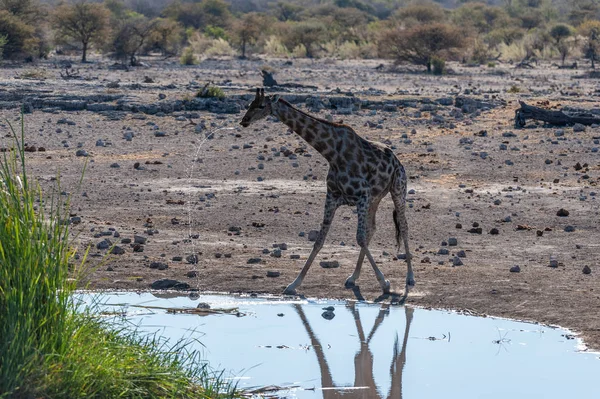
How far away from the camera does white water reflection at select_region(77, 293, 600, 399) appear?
7.38 meters

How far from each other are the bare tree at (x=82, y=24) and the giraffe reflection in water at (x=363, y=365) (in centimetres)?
2728

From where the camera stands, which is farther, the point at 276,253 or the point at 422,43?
the point at 422,43

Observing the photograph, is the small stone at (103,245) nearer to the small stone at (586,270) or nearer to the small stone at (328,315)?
the small stone at (328,315)

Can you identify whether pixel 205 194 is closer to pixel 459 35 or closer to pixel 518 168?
pixel 518 168

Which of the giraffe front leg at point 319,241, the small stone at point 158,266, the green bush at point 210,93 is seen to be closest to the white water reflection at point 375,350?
the giraffe front leg at point 319,241

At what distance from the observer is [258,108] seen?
30.9 feet

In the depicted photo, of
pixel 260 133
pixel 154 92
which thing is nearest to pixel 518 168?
pixel 260 133

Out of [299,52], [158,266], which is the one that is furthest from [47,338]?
[299,52]

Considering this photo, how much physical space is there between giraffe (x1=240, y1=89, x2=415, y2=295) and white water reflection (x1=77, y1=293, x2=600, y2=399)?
62cm

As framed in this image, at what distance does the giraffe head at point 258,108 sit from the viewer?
9.39 meters

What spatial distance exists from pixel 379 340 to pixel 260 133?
33.7ft

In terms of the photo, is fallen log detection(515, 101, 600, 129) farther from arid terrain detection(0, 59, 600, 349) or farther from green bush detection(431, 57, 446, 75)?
green bush detection(431, 57, 446, 75)

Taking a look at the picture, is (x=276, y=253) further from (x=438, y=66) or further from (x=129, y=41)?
(x=129, y=41)

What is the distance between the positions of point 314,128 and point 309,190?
4629mm
